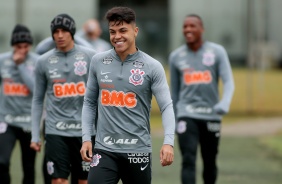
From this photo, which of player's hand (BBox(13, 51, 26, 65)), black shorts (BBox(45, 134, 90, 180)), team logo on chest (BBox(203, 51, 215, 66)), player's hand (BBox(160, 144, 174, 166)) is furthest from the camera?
team logo on chest (BBox(203, 51, 215, 66))

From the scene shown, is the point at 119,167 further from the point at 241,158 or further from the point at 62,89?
the point at 241,158

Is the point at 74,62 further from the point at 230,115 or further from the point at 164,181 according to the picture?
the point at 230,115

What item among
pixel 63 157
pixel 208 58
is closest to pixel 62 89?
pixel 63 157

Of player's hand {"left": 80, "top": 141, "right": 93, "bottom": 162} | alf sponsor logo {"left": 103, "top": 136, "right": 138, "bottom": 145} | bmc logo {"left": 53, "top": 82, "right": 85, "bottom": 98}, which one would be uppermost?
bmc logo {"left": 53, "top": 82, "right": 85, "bottom": 98}

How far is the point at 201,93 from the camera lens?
12.2 metres

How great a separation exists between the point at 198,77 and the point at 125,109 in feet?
13.1

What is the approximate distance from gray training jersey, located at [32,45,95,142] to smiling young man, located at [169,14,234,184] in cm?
225

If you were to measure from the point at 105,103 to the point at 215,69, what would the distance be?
4.07 metres

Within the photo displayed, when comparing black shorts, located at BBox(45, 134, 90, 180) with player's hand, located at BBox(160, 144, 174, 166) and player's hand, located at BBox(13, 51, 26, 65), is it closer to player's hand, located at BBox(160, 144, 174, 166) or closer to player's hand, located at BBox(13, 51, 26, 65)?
player's hand, located at BBox(13, 51, 26, 65)

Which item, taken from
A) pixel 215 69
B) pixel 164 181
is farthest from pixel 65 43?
pixel 164 181

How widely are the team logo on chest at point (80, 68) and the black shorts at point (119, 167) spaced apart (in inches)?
75.4

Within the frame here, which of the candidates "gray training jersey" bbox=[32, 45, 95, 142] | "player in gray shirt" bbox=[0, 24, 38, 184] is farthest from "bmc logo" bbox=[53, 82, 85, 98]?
"player in gray shirt" bbox=[0, 24, 38, 184]

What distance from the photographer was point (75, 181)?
10.4 m

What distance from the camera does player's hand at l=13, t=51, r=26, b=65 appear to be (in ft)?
38.4
